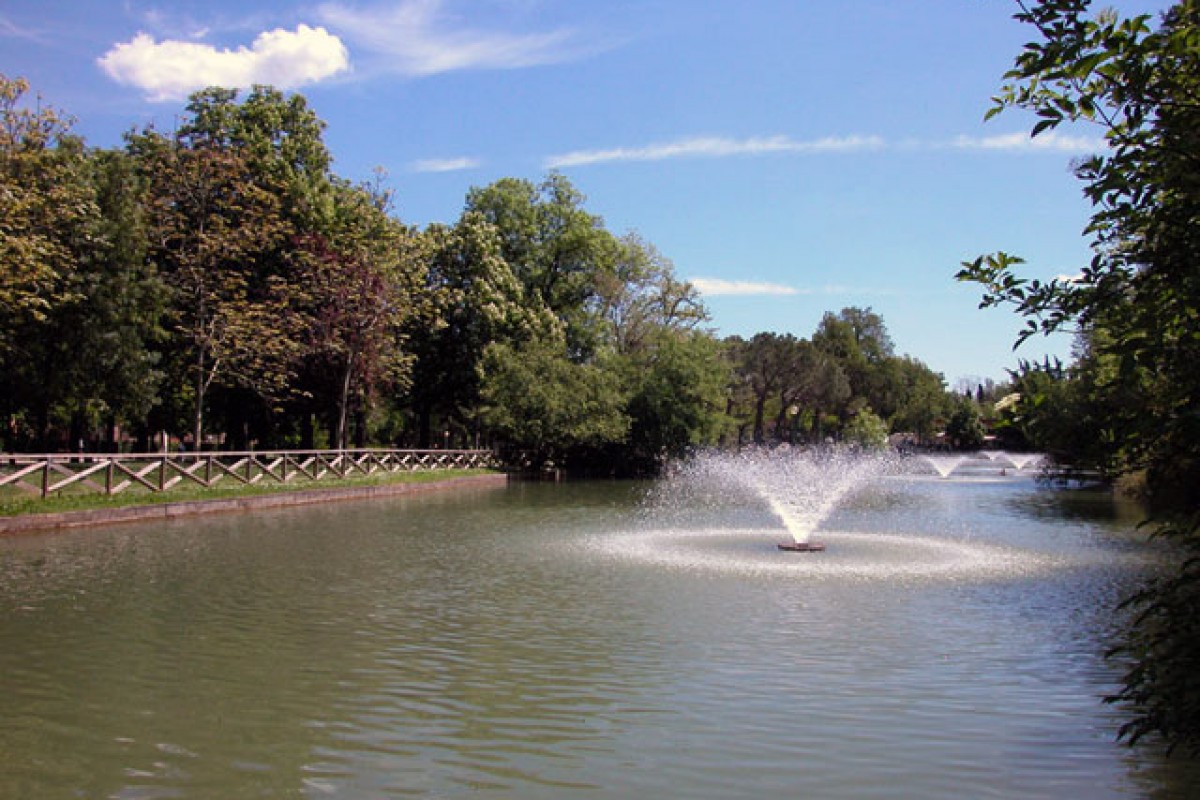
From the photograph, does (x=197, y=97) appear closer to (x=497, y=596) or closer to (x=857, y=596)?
(x=497, y=596)

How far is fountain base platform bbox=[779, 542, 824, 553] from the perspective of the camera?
58.2 ft

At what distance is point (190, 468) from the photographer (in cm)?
2653

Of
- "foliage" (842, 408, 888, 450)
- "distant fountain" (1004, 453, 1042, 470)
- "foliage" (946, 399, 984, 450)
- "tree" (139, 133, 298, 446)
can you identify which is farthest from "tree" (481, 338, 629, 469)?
"foliage" (946, 399, 984, 450)

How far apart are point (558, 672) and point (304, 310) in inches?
1286

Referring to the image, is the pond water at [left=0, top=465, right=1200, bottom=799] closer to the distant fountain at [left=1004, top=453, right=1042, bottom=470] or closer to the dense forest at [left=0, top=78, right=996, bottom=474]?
the dense forest at [left=0, top=78, right=996, bottom=474]

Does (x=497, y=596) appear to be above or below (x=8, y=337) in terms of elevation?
below

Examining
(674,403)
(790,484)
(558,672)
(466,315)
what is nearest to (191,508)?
(558,672)

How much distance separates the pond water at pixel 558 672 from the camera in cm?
629

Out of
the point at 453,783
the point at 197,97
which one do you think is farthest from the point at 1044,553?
the point at 197,97

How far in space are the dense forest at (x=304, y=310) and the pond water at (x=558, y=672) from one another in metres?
13.0

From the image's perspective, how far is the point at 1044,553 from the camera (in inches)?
727

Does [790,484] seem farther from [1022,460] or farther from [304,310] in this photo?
[1022,460]

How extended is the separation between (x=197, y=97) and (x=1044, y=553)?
33.4 metres

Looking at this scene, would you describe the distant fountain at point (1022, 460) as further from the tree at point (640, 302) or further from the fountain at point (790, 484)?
the tree at point (640, 302)
